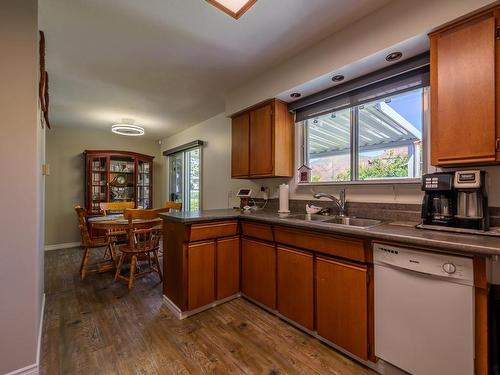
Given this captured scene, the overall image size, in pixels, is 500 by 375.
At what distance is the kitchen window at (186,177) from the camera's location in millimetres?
4781

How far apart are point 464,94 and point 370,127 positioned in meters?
0.84

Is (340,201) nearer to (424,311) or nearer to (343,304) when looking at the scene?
(343,304)

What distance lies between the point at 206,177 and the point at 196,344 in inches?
118

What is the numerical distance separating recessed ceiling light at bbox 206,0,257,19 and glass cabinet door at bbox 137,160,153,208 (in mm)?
4620

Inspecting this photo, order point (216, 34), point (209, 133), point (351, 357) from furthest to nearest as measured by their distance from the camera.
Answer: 1. point (209, 133)
2. point (216, 34)
3. point (351, 357)

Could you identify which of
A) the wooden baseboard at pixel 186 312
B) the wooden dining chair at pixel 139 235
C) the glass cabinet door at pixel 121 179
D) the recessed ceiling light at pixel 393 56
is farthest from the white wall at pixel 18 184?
the glass cabinet door at pixel 121 179

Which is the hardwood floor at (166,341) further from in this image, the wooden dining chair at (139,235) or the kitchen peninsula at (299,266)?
the wooden dining chair at (139,235)

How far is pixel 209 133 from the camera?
4.32 metres

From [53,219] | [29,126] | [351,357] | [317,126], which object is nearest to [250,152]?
[317,126]

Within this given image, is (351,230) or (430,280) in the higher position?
(351,230)

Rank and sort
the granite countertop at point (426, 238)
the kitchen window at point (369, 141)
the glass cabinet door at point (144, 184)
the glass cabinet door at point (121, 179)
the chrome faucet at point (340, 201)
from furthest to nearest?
the glass cabinet door at point (144, 184)
the glass cabinet door at point (121, 179)
the chrome faucet at point (340, 201)
the kitchen window at point (369, 141)
the granite countertop at point (426, 238)

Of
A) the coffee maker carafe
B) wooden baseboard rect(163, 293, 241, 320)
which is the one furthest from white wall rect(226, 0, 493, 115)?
wooden baseboard rect(163, 293, 241, 320)

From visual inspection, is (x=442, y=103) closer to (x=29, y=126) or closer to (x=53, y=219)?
(x=29, y=126)

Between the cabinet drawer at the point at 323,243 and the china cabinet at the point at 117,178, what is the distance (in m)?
4.33
